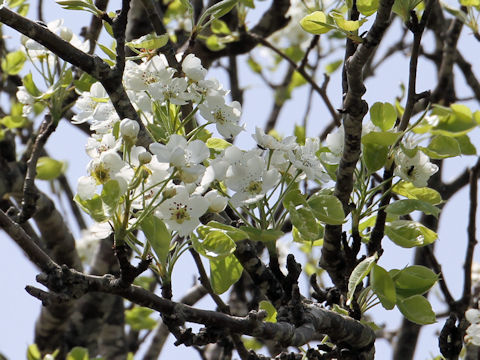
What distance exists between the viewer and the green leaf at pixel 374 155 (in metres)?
1.49

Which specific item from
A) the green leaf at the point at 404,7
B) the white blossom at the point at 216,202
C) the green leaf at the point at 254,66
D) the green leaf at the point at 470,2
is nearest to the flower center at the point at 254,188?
the white blossom at the point at 216,202

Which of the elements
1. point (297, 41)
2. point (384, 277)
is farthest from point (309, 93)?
point (384, 277)

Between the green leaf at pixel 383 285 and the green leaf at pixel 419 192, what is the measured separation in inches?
10.0

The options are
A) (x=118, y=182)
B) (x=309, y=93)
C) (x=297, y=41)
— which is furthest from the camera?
(x=297, y=41)

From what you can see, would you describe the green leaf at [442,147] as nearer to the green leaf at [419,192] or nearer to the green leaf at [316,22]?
the green leaf at [419,192]

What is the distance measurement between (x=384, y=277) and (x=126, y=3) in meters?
0.70

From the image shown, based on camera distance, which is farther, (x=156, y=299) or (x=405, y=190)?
(x=405, y=190)

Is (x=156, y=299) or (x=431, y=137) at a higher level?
(x=431, y=137)

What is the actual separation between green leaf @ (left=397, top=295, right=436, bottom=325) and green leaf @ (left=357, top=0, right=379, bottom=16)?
56 centimetres

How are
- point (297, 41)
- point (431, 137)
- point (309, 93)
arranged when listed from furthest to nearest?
point (297, 41) → point (309, 93) → point (431, 137)

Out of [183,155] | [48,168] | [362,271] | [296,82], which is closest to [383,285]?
[362,271]

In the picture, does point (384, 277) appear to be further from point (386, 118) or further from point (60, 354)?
point (60, 354)

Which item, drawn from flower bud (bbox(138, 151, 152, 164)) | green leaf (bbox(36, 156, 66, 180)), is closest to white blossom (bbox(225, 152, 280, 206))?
flower bud (bbox(138, 151, 152, 164))

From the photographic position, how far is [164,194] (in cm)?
120
